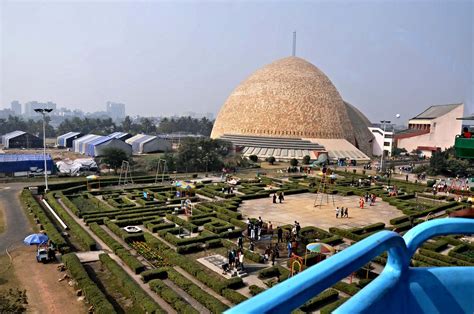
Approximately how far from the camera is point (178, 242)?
2008cm

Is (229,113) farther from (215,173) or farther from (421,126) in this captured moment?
(421,126)

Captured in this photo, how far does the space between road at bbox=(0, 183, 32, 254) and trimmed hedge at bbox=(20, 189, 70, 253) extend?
24.4 inches

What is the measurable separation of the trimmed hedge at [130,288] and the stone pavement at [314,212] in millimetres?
11151

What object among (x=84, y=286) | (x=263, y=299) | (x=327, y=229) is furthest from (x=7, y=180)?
(x=263, y=299)

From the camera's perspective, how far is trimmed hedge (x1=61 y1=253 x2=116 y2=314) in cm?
1272

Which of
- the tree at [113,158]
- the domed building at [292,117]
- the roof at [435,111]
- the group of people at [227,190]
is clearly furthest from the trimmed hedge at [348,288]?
the roof at [435,111]

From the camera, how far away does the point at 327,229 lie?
24.2 metres

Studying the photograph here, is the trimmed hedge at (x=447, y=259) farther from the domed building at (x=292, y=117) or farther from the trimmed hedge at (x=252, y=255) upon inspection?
the domed building at (x=292, y=117)

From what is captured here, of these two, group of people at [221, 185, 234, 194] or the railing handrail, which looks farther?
group of people at [221, 185, 234, 194]

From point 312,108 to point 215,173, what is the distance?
3427cm

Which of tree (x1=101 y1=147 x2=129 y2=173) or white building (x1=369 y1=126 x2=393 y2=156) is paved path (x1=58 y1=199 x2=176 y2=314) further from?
white building (x1=369 y1=126 x2=393 y2=156)

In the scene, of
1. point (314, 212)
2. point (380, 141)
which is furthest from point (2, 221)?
point (380, 141)

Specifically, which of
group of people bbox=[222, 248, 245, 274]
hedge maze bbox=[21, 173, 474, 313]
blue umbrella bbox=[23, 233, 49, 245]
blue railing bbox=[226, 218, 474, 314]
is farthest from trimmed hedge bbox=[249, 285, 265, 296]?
blue railing bbox=[226, 218, 474, 314]

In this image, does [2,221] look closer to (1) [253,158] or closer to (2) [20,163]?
(2) [20,163]
